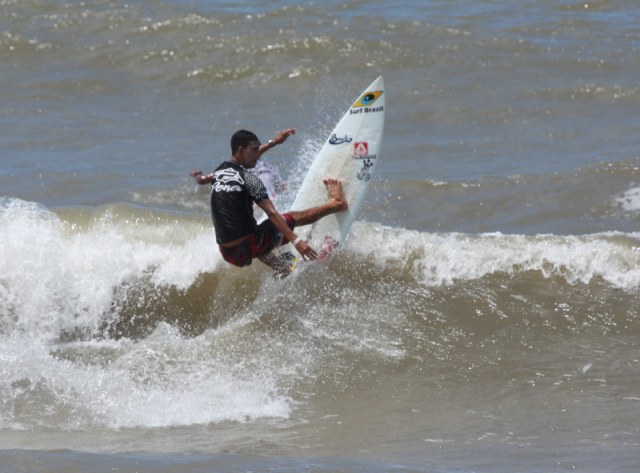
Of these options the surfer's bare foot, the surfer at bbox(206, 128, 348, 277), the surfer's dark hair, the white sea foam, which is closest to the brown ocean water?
the white sea foam

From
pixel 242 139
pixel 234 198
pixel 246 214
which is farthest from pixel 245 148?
pixel 246 214

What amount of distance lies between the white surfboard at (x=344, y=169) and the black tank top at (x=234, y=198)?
0.93m

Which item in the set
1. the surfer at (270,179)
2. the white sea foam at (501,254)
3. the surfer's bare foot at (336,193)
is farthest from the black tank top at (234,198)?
the white sea foam at (501,254)

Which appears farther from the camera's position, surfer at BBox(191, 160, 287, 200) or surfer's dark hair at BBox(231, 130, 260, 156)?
surfer at BBox(191, 160, 287, 200)

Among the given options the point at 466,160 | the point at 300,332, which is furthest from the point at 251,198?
the point at 466,160

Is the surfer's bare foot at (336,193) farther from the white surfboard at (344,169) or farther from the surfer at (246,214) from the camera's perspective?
the surfer at (246,214)

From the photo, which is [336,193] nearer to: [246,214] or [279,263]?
[279,263]

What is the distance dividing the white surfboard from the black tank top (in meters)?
0.93

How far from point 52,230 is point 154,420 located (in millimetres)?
3345

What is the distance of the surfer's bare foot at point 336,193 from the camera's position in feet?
27.0

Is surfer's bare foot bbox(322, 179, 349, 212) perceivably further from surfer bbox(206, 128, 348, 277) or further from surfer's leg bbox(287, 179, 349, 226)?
surfer bbox(206, 128, 348, 277)

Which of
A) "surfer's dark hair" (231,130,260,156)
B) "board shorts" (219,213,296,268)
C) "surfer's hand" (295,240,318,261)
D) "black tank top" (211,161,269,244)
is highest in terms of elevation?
"surfer's dark hair" (231,130,260,156)

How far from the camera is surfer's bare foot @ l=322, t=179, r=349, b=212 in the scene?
824 cm

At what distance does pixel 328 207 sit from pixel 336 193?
8.1 inches
